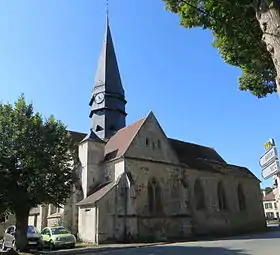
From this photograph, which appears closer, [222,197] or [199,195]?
[199,195]

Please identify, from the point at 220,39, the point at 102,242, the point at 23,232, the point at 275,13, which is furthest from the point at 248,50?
the point at 102,242

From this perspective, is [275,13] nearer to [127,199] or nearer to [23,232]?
[23,232]

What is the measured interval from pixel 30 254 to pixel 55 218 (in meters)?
11.3

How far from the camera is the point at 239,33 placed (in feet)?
29.1

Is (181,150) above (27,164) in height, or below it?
above

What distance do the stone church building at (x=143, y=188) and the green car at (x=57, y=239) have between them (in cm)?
254

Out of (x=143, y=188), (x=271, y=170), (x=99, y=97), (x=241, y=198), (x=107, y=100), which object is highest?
(x=99, y=97)

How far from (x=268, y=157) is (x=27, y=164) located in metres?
14.8

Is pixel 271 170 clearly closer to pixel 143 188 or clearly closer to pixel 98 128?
pixel 143 188

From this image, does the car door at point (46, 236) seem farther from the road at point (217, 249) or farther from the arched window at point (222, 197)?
the arched window at point (222, 197)

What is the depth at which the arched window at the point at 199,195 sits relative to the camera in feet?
102

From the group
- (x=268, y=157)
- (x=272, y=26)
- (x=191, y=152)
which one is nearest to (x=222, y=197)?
(x=191, y=152)

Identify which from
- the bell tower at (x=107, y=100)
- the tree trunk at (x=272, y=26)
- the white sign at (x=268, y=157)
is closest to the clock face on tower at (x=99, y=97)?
the bell tower at (x=107, y=100)

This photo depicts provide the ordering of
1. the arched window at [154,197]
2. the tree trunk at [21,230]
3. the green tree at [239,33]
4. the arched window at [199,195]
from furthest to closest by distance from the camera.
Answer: the arched window at [199,195] → the arched window at [154,197] → the tree trunk at [21,230] → the green tree at [239,33]
